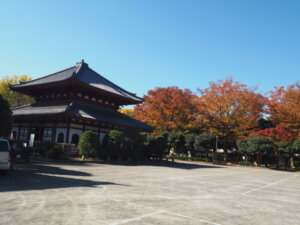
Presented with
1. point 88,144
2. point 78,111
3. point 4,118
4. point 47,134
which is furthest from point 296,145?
point 4,118

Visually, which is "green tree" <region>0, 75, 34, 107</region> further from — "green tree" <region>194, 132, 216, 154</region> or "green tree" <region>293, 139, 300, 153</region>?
"green tree" <region>293, 139, 300, 153</region>

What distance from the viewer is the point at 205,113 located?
36438mm

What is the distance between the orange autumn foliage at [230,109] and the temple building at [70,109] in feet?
36.6

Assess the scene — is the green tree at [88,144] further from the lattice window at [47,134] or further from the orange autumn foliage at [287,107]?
the orange autumn foliage at [287,107]

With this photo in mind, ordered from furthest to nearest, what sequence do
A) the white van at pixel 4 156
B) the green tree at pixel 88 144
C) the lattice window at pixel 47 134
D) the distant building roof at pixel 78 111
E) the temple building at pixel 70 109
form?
the lattice window at pixel 47 134 < the temple building at pixel 70 109 < the distant building roof at pixel 78 111 < the green tree at pixel 88 144 < the white van at pixel 4 156

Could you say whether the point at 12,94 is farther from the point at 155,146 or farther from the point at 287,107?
the point at 287,107

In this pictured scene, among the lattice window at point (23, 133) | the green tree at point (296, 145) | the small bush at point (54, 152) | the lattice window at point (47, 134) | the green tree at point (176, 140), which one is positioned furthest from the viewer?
the green tree at point (176, 140)

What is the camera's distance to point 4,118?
44.0ft

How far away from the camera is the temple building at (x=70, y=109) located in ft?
74.5

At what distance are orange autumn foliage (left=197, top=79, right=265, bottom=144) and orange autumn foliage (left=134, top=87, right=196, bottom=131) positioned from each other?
9.89ft

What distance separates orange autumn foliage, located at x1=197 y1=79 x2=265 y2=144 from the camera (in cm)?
3366

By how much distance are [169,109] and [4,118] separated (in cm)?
2825

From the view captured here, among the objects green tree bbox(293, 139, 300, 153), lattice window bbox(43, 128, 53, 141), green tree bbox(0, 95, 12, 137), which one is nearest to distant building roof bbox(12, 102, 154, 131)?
lattice window bbox(43, 128, 53, 141)

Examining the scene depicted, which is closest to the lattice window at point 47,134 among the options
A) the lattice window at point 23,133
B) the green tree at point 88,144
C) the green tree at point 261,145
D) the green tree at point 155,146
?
the lattice window at point 23,133
